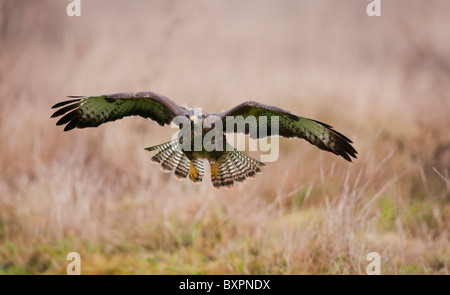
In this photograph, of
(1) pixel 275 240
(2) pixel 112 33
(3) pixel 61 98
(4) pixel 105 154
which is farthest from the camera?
(2) pixel 112 33

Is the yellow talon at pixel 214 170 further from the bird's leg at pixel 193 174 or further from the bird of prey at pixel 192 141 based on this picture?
the bird's leg at pixel 193 174

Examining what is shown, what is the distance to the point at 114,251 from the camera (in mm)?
6957

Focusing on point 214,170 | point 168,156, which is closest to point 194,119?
point 214,170

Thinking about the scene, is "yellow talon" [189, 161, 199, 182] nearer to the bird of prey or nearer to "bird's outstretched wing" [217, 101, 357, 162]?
the bird of prey

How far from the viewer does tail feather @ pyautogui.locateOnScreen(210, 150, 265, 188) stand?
4910mm

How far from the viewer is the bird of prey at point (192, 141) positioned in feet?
14.6

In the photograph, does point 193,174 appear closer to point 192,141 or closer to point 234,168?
point 192,141

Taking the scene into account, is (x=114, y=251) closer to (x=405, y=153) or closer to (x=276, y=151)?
(x=276, y=151)

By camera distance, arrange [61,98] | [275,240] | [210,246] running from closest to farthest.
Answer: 1. [275,240]
2. [210,246]
3. [61,98]

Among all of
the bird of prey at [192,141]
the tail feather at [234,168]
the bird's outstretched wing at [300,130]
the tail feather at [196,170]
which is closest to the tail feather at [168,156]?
the bird of prey at [192,141]

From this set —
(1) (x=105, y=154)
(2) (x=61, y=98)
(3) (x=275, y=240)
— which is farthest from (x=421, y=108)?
(2) (x=61, y=98)

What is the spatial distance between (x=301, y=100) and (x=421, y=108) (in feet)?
6.42

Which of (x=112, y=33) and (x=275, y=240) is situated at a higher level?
(x=112, y=33)

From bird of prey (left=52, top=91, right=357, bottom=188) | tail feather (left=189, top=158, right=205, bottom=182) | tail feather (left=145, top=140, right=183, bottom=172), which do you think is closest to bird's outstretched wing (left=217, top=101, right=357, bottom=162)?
bird of prey (left=52, top=91, right=357, bottom=188)
